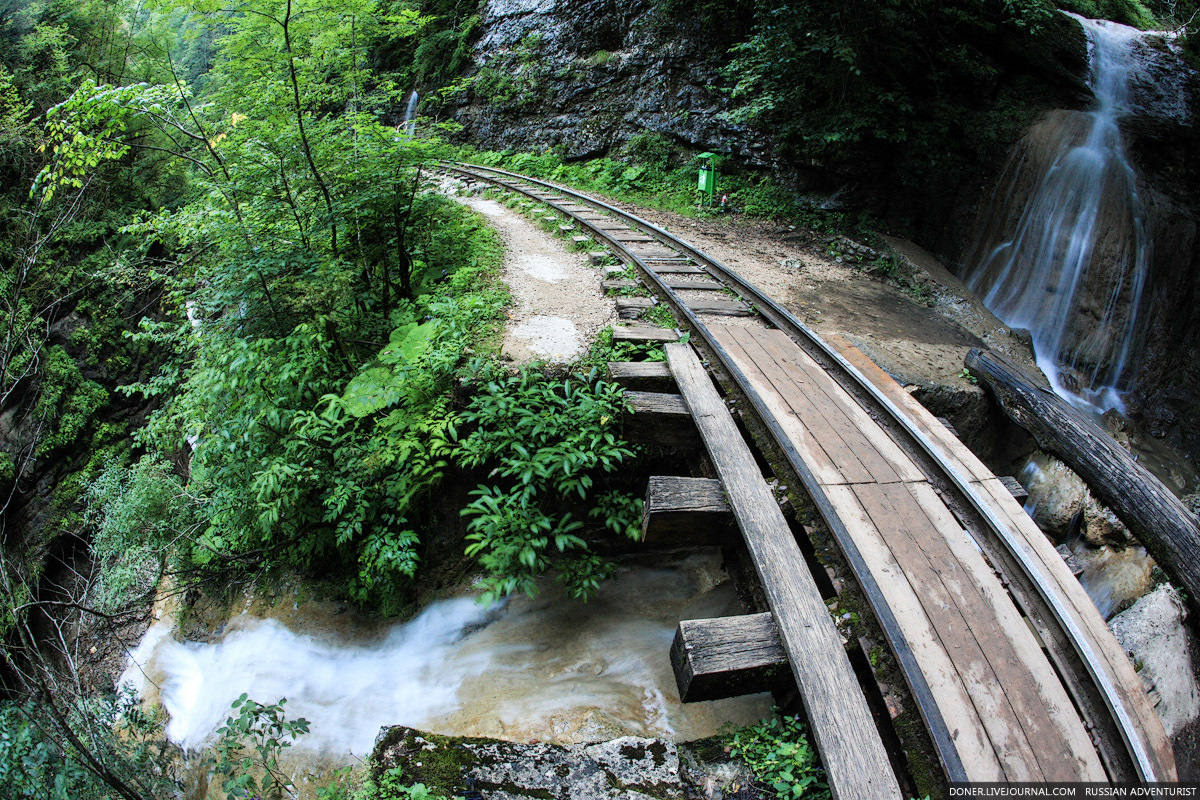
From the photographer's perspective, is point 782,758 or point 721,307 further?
point 721,307

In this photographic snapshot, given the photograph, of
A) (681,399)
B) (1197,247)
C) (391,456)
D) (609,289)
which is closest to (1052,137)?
(1197,247)

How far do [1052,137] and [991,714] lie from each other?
39.5 ft

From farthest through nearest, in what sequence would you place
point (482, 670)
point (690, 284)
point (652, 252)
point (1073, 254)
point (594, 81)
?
point (594, 81) < point (1073, 254) < point (652, 252) < point (690, 284) < point (482, 670)

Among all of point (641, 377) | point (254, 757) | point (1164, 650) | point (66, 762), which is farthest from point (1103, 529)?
point (66, 762)

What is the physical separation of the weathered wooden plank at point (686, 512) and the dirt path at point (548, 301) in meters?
1.81

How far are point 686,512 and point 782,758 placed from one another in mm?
1251

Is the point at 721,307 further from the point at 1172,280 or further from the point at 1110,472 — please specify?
the point at 1172,280

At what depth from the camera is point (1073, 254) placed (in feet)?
31.4

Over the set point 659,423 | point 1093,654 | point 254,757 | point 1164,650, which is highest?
point 659,423

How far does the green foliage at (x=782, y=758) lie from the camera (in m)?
2.43

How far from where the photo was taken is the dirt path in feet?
16.8

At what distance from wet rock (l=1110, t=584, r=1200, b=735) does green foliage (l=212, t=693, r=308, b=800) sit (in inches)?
186

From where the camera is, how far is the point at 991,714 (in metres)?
2.29

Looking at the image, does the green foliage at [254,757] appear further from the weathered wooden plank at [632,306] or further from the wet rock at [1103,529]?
the wet rock at [1103,529]
